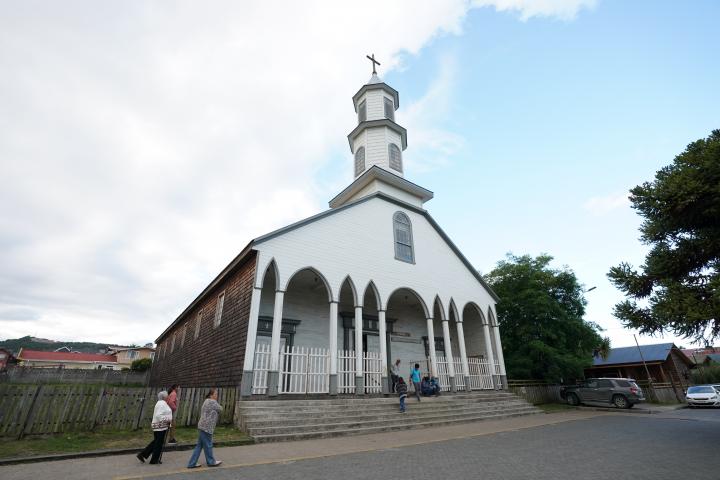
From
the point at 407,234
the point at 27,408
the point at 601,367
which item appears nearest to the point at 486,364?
the point at 407,234

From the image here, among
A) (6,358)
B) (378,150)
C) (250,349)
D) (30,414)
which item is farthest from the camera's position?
(6,358)

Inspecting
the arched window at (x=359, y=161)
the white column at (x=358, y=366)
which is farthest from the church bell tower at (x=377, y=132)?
the white column at (x=358, y=366)

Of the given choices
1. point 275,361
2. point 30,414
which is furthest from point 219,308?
point 30,414

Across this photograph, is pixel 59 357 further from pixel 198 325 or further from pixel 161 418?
pixel 161 418

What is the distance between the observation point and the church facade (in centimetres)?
1192

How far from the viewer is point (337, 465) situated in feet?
19.1

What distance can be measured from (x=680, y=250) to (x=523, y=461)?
7161mm

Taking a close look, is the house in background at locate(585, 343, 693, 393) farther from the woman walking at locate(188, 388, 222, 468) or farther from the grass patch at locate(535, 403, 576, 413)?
the woman walking at locate(188, 388, 222, 468)

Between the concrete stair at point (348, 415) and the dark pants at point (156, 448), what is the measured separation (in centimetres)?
238

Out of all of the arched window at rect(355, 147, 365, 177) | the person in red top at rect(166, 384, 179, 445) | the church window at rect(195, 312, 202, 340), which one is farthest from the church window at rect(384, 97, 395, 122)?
the person in red top at rect(166, 384, 179, 445)

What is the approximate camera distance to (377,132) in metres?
19.8

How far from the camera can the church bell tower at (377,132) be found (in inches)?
759

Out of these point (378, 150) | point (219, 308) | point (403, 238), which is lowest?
point (219, 308)

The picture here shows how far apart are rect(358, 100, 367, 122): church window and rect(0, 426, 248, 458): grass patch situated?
17097mm
